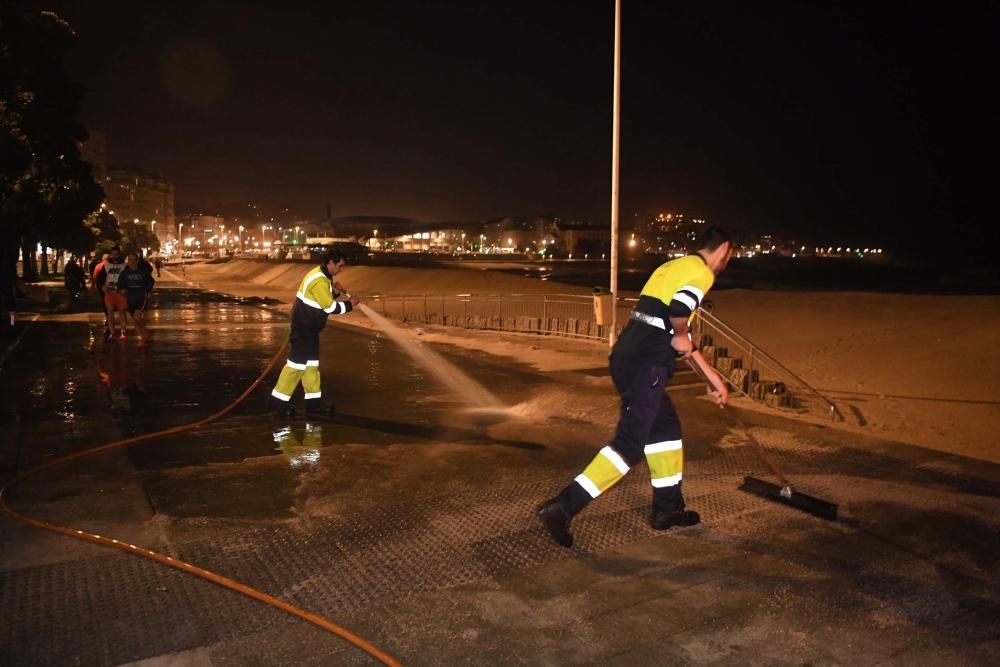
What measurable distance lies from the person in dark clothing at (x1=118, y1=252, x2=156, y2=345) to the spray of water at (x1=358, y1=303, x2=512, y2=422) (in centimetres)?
521

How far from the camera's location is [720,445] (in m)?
7.71

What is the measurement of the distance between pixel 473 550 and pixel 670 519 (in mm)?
1403

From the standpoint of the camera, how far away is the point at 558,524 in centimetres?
495

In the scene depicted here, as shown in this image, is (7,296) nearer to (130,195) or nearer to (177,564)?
(177,564)

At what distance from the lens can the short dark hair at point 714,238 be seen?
5094mm

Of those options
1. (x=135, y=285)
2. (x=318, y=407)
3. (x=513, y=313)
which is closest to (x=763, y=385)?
(x=318, y=407)

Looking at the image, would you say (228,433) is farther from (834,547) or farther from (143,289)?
(143,289)

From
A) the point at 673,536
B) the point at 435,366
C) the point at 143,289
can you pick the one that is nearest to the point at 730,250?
the point at 673,536

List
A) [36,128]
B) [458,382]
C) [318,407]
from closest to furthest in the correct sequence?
1. [318,407]
2. [458,382]
3. [36,128]

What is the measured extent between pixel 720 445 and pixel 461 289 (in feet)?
112

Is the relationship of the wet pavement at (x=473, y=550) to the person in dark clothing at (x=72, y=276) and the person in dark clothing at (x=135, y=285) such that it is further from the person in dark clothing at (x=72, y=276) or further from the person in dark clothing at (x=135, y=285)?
the person in dark clothing at (x=72, y=276)

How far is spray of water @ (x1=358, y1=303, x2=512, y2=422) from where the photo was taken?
9.34 metres

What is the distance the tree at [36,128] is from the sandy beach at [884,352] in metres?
10.3

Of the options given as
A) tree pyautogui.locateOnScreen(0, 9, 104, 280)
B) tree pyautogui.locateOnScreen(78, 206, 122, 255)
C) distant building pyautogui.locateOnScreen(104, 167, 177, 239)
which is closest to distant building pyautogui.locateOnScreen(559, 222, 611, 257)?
distant building pyautogui.locateOnScreen(104, 167, 177, 239)
